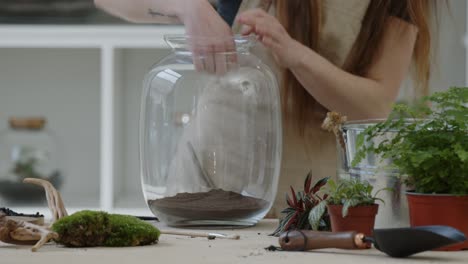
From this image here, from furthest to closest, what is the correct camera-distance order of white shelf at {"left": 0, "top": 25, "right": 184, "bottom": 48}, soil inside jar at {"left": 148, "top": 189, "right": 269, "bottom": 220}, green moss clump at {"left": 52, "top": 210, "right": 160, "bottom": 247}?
white shelf at {"left": 0, "top": 25, "right": 184, "bottom": 48}, soil inside jar at {"left": 148, "top": 189, "right": 269, "bottom": 220}, green moss clump at {"left": 52, "top": 210, "right": 160, "bottom": 247}

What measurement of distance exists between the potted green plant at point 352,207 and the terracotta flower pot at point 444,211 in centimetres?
7

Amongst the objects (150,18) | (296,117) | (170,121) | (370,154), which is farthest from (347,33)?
(370,154)

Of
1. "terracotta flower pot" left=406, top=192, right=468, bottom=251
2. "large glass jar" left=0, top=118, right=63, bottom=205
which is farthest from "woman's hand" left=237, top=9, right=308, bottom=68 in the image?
"large glass jar" left=0, top=118, right=63, bottom=205

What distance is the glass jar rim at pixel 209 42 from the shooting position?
4.81 feet

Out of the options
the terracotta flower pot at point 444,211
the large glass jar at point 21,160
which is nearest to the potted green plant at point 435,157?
the terracotta flower pot at point 444,211

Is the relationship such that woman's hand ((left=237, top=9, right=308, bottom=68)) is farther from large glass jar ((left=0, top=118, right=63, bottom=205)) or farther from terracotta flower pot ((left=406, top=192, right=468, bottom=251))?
large glass jar ((left=0, top=118, right=63, bottom=205))

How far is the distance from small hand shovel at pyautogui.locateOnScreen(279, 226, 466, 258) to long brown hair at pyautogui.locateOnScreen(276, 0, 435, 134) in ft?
3.73

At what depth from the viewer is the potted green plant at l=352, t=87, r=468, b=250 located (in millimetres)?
1076

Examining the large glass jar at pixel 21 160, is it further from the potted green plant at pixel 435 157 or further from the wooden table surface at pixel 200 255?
the potted green plant at pixel 435 157

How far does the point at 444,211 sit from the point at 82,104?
201 cm

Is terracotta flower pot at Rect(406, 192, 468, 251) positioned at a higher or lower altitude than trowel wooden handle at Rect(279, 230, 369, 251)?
higher

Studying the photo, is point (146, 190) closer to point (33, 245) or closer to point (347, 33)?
point (33, 245)

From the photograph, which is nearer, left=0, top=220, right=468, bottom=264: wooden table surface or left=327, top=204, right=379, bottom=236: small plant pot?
left=0, top=220, right=468, bottom=264: wooden table surface

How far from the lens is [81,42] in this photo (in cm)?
273
